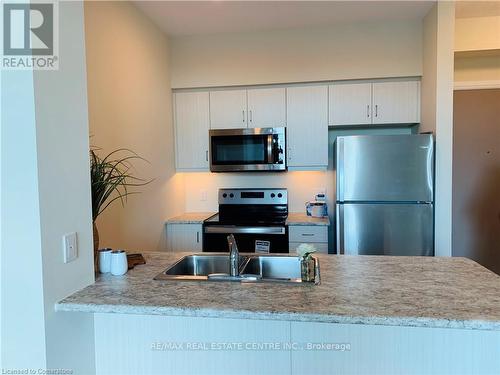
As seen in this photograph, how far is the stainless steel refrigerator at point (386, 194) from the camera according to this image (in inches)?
105

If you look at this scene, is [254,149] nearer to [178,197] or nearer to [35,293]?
[178,197]

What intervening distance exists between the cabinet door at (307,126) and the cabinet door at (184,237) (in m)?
1.12

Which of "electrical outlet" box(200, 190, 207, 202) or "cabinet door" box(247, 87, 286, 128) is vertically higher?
"cabinet door" box(247, 87, 286, 128)

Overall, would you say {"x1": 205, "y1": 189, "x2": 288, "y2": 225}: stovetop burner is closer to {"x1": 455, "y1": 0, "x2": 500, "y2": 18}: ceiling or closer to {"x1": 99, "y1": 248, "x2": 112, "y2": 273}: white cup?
{"x1": 99, "y1": 248, "x2": 112, "y2": 273}: white cup

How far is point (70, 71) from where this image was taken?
125cm

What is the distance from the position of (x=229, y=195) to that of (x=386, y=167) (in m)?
1.64

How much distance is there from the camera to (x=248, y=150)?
3246mm

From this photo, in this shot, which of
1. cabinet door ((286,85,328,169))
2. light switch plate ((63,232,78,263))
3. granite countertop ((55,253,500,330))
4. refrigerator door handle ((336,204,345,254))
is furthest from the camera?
cabinet door ((286,85,328,169))

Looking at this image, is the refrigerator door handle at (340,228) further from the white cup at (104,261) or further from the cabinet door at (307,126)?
the white cup at (104,261)

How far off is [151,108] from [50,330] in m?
2.16

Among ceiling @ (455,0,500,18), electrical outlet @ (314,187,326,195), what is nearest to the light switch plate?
electrical outlet @ (314,187,326,195)

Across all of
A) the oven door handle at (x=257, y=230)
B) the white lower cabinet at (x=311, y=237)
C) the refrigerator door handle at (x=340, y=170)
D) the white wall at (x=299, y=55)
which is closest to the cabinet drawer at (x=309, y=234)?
the white lower cabinet at (x=311, y=237)

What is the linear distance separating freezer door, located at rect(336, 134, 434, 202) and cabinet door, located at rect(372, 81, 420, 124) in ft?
1.74

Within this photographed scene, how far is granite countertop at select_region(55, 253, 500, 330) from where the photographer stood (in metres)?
1.05
